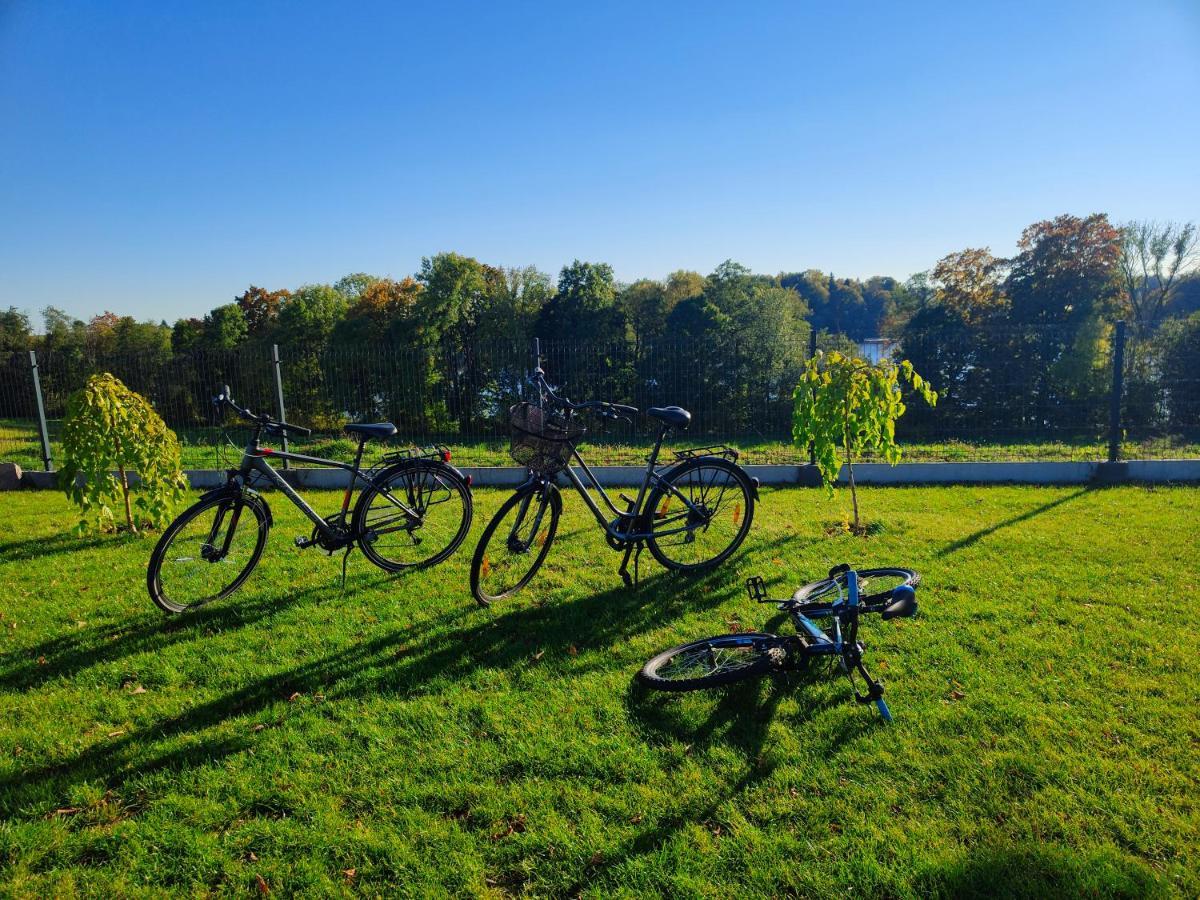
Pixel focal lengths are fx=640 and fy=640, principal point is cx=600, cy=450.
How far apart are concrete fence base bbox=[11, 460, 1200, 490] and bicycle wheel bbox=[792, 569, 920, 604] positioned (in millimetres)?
4009

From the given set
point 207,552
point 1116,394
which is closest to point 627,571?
point 207,552

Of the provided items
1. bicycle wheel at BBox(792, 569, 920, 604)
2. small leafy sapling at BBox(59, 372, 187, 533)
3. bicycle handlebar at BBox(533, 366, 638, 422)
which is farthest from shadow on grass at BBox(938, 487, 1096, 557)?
small leafy sapling at BBox(59, 372, 187, 533)

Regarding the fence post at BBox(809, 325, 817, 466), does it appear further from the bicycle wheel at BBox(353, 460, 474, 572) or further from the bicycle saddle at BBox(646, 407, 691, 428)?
the bicycle wheel at BBox(353, 460, 474, 572)

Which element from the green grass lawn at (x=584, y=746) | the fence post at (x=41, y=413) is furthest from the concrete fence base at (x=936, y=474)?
the green grass lawn at (x=584, y=746)

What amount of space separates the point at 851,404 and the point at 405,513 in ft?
12.2

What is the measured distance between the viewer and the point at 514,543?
3998 millimetres

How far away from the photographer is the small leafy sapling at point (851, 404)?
5371 mm

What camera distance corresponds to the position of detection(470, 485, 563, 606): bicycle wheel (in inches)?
155

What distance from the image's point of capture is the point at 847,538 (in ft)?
17.3

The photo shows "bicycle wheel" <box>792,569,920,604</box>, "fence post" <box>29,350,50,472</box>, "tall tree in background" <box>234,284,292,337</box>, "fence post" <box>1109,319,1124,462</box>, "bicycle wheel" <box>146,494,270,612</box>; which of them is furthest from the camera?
"tall tree in background" <box>234,284,292,337</box>

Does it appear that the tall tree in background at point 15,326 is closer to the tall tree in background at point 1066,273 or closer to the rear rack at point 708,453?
the rear rack at point 708,453

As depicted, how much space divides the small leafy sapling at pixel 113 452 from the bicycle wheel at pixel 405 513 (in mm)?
2578

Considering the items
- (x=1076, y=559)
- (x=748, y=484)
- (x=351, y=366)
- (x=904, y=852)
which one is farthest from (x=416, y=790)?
(x=351, y=366)

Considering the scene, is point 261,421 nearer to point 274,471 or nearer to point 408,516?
point 274,471
